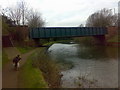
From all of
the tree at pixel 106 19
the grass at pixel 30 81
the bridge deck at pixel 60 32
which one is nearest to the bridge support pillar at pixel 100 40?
the bridge deck at pixel 60 32

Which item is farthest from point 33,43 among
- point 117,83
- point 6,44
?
point 117,83

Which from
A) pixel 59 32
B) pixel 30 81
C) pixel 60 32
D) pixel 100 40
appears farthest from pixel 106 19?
pixel 30 81

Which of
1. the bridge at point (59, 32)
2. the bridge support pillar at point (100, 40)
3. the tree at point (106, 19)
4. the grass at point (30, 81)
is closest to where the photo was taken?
the grass at point (30, 81)

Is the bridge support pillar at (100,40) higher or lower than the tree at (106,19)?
lower

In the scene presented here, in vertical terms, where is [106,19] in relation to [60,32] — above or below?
above

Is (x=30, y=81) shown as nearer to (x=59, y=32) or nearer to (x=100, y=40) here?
(x=59, y=32)

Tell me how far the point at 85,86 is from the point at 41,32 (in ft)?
143

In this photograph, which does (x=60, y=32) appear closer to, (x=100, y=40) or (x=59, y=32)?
(x=59, y=32)

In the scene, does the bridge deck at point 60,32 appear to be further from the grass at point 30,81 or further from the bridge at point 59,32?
the grass at point 30,81

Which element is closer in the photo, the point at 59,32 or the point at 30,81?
the point at 30,81

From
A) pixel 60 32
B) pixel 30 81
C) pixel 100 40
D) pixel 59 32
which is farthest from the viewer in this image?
pixel 100 40

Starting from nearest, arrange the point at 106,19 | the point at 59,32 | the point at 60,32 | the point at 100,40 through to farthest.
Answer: the point at 59,32 → the point at 60,32 → the point at 100,40 → the point at 106,19

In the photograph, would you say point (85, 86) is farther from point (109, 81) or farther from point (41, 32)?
point (41, 32)

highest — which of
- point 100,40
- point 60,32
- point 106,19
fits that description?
point 106,19
